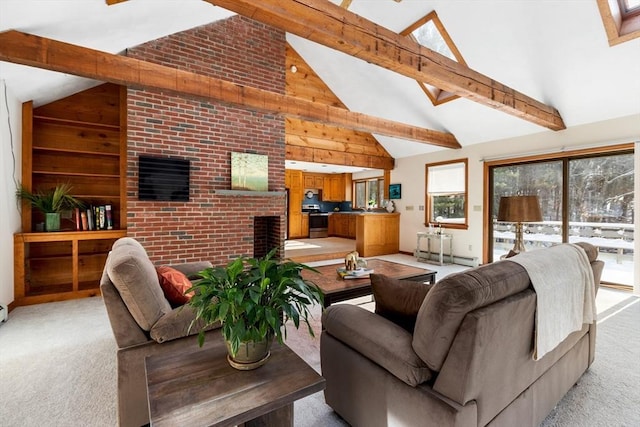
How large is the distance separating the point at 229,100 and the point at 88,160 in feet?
7.24

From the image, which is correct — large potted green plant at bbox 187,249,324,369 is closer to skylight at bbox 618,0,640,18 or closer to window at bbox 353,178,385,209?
skylight at bbox 618,0,640,18

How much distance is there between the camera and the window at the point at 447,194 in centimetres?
584

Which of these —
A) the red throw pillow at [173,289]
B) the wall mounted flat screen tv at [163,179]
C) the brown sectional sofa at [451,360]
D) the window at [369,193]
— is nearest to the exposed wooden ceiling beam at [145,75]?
the wall mounted flat screen tv at [163,179]

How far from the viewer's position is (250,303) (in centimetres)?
100

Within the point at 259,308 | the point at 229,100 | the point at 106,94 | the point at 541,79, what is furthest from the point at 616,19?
the point at 106,94

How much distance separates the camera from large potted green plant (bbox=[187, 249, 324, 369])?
1012 mm

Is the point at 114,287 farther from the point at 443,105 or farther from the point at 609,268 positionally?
the point at 609,268

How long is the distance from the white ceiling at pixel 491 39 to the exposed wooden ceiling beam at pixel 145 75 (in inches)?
5.8

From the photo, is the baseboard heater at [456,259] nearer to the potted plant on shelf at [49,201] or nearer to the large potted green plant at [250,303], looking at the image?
the large potted green plant at [250,303]

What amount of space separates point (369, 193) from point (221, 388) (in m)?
8.33

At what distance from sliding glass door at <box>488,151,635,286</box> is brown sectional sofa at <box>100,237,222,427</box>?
5.30 meters

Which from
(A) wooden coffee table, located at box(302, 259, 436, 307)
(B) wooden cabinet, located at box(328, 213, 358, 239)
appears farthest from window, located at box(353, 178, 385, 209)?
(A) wooden coffee table, located at box(302, 259, 436, 307)

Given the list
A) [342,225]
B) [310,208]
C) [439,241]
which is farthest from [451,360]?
[310,208]

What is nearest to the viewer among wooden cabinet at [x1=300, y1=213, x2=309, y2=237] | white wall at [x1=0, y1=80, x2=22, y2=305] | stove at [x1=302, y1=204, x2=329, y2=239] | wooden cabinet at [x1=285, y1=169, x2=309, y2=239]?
white wall at [x1=0, y1=80, x2=22, y2=305]
